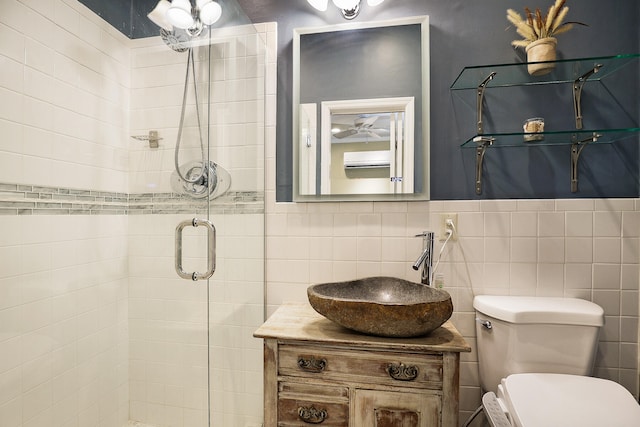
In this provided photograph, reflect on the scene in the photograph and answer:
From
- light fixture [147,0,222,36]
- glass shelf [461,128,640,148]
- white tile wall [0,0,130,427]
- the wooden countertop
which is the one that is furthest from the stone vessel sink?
light fixture [147,0,222,36]

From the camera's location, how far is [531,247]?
58.0 inches

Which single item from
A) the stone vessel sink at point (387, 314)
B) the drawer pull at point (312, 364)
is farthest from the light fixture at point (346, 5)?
the drawer pull at point (312, 364)

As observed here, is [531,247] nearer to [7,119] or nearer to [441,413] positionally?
[441,413]

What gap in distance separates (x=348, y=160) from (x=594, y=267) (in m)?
1.15

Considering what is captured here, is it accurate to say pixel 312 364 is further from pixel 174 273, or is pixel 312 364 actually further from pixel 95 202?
pixel 95 202

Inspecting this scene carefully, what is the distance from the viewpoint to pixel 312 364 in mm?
1168

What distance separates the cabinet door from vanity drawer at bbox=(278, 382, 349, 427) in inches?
1.9

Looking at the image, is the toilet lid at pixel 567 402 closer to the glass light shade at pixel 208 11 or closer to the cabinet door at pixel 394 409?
the cabinet door at pixel 394 409

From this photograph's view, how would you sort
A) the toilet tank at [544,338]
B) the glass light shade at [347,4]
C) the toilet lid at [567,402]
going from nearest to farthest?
the toilet lid at [567,402]
the toilet tank at [544,338]
the glass light shade at [347,4]

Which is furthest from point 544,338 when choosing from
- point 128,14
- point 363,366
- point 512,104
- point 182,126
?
point 128,14

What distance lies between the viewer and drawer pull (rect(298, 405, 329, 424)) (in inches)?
45.3

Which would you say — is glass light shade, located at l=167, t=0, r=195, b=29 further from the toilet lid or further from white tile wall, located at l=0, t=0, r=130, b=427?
the toilet lid

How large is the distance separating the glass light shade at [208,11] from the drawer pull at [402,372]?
4.38 feet

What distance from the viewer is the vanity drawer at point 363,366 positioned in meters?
1.11
